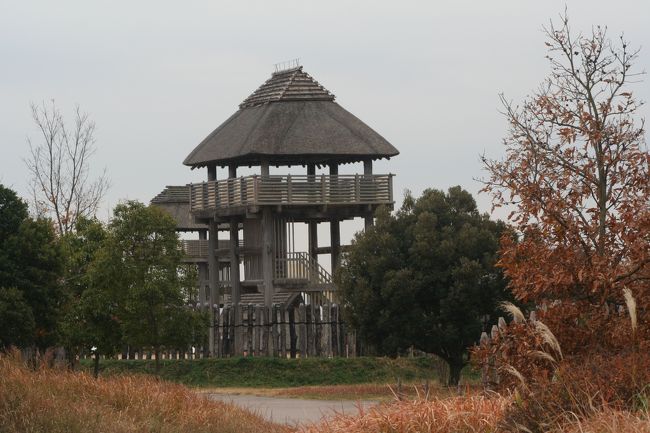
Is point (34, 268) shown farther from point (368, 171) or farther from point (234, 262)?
point (368, 171)

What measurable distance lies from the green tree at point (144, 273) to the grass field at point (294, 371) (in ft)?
10.2

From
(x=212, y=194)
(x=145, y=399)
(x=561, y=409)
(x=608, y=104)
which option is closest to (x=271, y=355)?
(x=212, y=194)

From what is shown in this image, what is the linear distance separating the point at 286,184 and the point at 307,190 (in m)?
0.77

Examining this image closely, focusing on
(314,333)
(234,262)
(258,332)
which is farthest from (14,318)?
(234,262)

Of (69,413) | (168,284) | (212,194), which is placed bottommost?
(69,413)

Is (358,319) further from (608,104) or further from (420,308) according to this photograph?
Answer: (608,104)

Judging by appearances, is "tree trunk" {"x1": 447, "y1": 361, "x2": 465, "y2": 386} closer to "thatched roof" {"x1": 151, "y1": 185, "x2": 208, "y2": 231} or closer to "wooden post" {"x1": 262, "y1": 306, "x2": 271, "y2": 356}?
"wooden post" {"x1": 262, "y1": 306, "x2": 271, "y2": 356}

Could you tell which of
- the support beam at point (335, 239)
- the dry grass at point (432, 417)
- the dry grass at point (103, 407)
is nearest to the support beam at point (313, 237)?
the support beam at point (335, 239)

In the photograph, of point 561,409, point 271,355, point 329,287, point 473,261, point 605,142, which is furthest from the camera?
point 329,287

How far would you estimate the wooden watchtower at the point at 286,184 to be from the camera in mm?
48812

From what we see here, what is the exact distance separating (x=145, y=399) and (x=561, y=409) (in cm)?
884

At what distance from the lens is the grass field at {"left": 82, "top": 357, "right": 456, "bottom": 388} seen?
138 ft

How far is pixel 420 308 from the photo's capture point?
37.7 meters

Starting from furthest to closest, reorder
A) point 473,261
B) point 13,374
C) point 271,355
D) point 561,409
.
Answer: point 271,355
point 473,261
point 13,374
point 561,409
